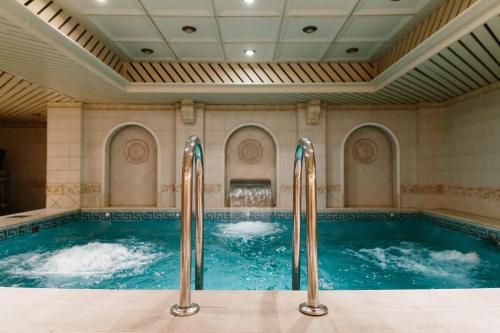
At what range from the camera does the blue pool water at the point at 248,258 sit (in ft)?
11.2

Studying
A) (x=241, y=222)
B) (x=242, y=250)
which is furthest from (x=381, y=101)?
(x=242, y=250)

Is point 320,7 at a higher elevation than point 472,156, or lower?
higher

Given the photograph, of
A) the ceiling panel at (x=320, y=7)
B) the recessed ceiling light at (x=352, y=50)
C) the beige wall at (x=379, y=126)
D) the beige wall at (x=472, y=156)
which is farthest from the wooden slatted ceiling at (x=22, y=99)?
the beige wall at (x=472, y=156)

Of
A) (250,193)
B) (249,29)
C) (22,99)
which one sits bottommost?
(250,193)

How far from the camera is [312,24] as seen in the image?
5113 mm

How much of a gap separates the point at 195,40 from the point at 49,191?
18.4 ft

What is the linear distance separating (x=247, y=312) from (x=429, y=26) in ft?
17.8

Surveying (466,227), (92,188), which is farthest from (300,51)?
(92,188)

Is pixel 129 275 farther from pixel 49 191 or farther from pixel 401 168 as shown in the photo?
pixel 401 168

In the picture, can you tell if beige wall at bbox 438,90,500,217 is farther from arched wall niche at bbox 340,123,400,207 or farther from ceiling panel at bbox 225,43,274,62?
ceiling panel at bbox 225,43,274,62

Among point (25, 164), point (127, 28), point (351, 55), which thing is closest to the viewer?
point (127, 28)

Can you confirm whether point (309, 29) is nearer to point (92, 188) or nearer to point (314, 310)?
point (314, 310)

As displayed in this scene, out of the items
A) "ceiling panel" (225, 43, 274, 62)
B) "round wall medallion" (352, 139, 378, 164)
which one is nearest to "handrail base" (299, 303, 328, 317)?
"ceiling panel" (225, 43, 274, 62)

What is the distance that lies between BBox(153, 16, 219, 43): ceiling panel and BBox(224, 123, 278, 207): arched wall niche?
326 cm
